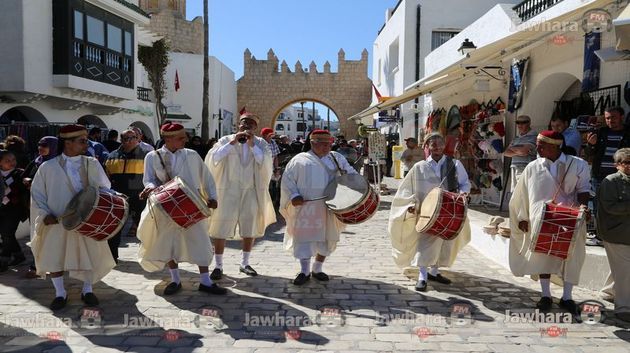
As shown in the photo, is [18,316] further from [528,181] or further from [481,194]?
[481,194]

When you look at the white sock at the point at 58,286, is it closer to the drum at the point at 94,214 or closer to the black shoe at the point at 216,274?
the drum at the point at 94,214

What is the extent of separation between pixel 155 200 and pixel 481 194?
7544mm

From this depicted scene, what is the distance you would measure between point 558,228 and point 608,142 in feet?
5.15

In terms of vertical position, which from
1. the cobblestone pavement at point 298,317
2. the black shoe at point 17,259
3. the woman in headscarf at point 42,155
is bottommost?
the cobblestone pavement at point 298,317

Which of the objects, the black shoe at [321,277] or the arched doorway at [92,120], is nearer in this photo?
the black shoe at [321,277]

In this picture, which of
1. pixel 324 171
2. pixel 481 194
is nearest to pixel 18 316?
pixel 324 171

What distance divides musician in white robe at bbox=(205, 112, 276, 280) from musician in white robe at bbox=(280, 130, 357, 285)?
39cm

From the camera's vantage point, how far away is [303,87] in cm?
3328

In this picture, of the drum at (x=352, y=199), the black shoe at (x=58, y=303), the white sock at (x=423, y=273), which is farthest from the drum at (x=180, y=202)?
the white sock at (x=423, y=273)

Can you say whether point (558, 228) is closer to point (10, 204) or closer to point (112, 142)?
point (10, 204)

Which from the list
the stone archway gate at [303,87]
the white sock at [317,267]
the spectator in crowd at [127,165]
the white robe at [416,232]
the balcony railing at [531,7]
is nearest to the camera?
the white robe at [416,232]

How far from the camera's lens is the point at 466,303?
4906mm

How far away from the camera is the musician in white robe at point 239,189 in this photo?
571 cm

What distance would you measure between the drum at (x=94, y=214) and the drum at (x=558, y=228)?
353 centimetres
